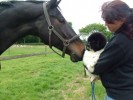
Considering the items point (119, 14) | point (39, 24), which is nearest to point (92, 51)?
point (119, 14)

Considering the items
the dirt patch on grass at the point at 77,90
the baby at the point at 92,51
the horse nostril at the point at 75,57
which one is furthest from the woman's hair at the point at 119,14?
the dirt patch on grass at the point at 77,90

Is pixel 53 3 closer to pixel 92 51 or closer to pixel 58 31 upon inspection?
pixel 58 31

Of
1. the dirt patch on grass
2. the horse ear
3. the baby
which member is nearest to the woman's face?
the baby

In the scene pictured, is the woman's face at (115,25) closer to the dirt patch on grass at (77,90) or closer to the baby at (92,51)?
the baby at (92,51)

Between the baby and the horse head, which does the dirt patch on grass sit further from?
the baby

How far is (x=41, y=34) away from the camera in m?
4.00

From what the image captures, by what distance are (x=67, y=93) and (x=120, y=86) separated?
15.3ft

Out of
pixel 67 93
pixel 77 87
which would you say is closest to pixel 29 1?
pixel 67 93

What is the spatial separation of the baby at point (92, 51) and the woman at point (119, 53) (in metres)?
0.06

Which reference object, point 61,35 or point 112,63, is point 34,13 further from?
point 112,63

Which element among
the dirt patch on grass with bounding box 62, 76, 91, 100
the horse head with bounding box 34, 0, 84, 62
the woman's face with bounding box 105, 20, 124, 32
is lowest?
the dirt patch on grass with bounding box 62, 76, 91, 100

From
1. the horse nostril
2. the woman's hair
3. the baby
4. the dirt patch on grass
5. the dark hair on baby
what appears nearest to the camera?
the woman's hair

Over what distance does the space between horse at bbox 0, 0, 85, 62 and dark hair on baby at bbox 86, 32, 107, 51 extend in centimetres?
82

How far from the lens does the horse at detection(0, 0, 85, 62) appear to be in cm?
388
